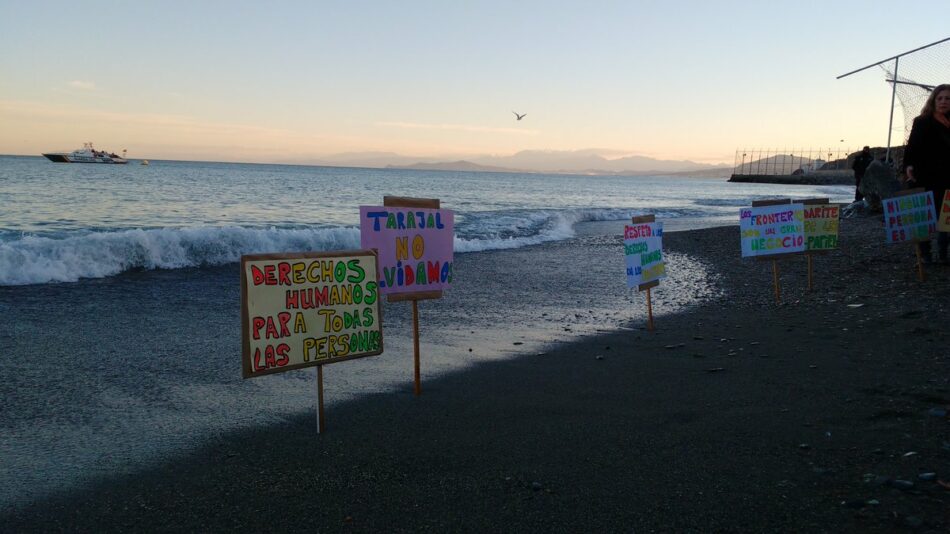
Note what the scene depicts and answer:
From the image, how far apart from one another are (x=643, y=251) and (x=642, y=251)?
0.9 inches

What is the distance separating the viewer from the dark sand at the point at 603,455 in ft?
10.5

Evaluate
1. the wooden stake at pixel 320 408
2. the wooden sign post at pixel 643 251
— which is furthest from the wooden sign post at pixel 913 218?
the wooden stake at pixel 320 408

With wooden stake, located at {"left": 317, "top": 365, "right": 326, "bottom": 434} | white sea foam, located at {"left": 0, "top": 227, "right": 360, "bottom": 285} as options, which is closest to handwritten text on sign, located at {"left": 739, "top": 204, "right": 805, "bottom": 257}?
wooden stake, located at {"left": 317, "top": 365, "right": 326, "bottom": 434}

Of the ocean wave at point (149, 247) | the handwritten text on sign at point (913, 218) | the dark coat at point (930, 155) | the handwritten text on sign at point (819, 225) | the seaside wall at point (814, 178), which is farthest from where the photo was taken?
the seaside wall at point (814, 178)

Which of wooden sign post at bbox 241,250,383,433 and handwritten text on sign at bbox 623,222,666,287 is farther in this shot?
handwritten text on sign at bbox 623,222,666,287

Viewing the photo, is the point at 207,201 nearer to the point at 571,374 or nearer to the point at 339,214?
the point at 339,214

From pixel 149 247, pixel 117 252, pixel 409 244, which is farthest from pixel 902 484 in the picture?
pixel 149 247

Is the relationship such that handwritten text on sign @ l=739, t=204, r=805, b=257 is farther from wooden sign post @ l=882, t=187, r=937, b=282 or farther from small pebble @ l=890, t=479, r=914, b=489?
small pebble @ l=890, t=479, r=914, b=489

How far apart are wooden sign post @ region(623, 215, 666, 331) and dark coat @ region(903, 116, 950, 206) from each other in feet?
13.2

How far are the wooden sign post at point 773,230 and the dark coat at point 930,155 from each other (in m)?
1.64

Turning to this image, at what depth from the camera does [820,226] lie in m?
10.0

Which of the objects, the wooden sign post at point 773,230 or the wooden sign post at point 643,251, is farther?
the wooden sign post at point 773,230

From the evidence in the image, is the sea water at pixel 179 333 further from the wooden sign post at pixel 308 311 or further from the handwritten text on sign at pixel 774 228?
the handwritten text on sign at pixel 774 228

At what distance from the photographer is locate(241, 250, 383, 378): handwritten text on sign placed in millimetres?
4367
